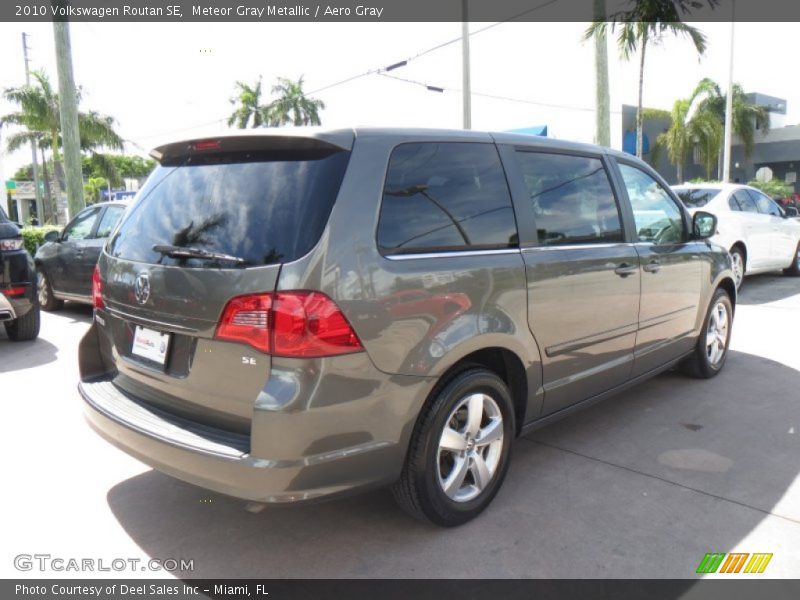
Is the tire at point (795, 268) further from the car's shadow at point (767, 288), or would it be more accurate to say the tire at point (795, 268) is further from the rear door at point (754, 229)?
the rear door at point (754, 229)

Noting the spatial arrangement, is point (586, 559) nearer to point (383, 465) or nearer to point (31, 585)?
point (383, 465)

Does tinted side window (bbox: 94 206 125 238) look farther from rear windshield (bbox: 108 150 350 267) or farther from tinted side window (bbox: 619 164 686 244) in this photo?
tinted side window (bbox: 619 164 686 244)

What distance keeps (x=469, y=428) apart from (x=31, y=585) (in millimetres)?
2005

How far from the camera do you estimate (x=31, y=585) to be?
2652 millimetres

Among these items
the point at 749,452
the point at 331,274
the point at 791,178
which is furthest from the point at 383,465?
the point at 791,178

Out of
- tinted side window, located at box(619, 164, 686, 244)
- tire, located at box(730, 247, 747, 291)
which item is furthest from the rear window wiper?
tire, located at box(730, 247, 747, 291)

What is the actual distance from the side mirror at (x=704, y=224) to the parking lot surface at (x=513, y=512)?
4.40ft

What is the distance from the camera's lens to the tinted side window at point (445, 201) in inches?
107

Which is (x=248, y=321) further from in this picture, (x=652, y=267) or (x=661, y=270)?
(x=661, y=270)

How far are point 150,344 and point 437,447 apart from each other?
138 cm

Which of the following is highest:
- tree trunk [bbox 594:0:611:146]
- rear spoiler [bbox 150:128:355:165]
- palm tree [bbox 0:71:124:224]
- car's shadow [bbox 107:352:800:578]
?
palm tree [bbox 0:71:124:224]

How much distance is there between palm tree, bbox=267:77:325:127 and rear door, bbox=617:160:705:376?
3796 cm

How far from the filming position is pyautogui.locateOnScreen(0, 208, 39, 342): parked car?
6.57 m

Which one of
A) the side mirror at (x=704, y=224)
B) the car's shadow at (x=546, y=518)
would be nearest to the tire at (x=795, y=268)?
the side mirror at (x=704, y=224)
